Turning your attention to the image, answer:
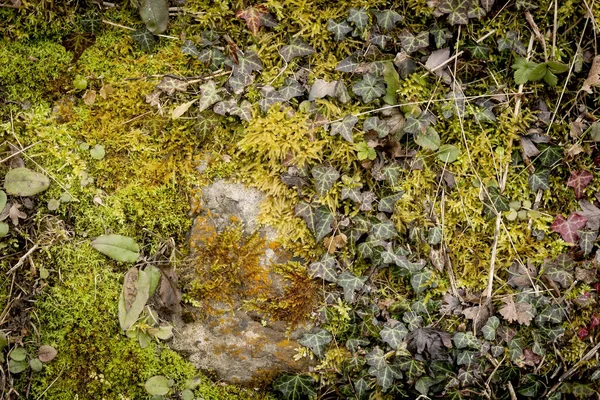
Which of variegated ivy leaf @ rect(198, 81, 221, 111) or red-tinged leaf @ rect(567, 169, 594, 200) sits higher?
variegated ivy leaf @ rect(198, 81, 221, 111)

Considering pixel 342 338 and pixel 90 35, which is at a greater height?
pixel 90 35

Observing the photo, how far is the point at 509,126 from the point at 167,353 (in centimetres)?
279

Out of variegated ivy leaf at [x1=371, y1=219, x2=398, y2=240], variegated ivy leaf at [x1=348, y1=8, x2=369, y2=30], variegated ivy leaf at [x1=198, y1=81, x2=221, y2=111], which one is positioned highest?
variegated ivy leaf at [x1=348, y1=8, x2=369, y2=30]

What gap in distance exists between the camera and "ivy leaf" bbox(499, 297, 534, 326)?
313cm

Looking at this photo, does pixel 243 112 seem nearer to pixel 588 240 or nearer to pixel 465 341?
pixel 465 341

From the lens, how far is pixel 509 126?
3.17 metres

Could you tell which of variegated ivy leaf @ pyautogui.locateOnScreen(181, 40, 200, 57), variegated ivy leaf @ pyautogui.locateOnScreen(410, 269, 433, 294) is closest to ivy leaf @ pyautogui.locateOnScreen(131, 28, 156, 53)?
variegated ivy leaf @ pyautogui.locateOnScreen(181, 40, 200, 57)

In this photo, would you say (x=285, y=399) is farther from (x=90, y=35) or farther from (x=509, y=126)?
(x=90, y=35)

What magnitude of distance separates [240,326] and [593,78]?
281 centimetres

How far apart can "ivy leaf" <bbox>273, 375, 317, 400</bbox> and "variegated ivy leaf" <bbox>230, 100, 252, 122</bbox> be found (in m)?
1.75

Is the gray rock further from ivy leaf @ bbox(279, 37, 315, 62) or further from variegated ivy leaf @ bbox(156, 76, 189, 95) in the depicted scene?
ivy leaf @ bbox(279, 37, 315, 62)

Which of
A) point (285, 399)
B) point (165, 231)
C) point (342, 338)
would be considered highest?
point (165, 231)

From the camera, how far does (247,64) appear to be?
3.13 meters

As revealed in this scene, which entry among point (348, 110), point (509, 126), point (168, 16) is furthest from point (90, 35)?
point (509, 126)
